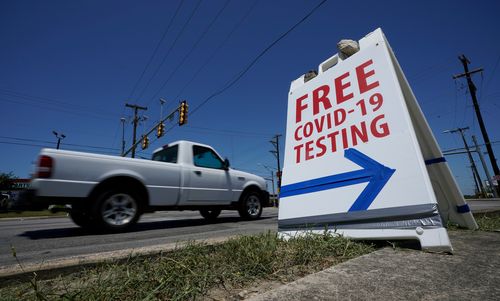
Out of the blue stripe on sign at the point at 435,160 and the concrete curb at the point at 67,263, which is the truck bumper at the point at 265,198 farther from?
the concrete curb at the point at 67,263

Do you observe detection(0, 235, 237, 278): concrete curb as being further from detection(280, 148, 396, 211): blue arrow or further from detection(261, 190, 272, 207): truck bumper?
detection(261, 190, 272, 207): truck bumper

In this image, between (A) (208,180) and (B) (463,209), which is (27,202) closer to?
(A) (208,180)

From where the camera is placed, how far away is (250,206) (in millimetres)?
6359

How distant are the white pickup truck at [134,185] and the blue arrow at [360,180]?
3.32m

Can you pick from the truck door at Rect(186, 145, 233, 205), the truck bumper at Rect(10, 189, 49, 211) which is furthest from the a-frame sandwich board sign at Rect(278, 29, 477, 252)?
the truck bumper at Rect(10, 189, 49, 211)

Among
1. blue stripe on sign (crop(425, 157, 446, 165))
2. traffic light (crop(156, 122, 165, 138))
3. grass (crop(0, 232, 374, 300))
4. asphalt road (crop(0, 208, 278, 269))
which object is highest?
traffic light (crop(156, 122, 165, 138))

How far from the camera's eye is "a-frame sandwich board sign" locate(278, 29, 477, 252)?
1.57m

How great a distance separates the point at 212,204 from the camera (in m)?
5.58

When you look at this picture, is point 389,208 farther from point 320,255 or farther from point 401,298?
point 401,298

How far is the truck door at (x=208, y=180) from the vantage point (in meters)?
5.29

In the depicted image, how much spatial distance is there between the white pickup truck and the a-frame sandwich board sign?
10.2 ft

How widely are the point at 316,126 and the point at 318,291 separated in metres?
1.70

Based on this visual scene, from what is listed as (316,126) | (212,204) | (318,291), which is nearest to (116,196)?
(212,204)

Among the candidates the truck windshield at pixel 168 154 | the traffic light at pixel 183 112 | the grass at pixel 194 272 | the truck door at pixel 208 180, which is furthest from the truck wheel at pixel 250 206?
the traffic light at pixel 183 112
